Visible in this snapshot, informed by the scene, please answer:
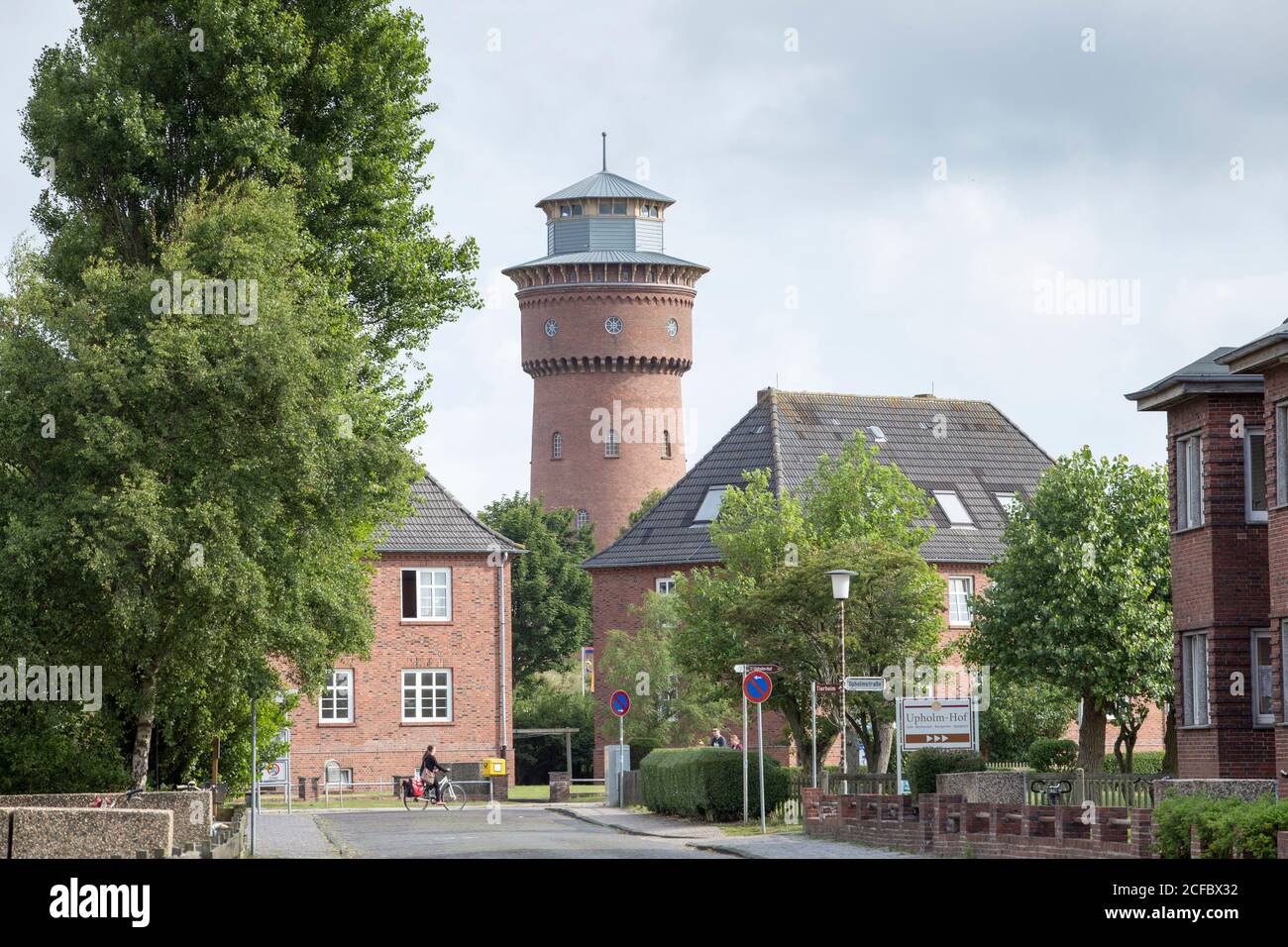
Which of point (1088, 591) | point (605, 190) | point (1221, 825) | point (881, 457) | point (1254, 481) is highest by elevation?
point (605, 190)

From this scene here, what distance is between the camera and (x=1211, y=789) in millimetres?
23766

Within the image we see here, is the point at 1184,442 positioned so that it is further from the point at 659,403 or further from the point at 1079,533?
the point at 659,403

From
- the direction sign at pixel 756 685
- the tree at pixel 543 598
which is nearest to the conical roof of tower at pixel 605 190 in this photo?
the tree at pixel 543 598

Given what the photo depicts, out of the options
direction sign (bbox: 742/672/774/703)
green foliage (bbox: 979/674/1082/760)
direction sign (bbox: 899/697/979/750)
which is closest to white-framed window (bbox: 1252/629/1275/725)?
direction sign (bbox: 899/697/979/750)

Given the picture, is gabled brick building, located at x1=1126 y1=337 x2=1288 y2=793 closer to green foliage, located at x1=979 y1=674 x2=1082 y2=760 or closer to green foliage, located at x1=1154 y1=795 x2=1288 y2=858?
green foliage, located at x1=1154 y1=795 x2=1288 y2=858

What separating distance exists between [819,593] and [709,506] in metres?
26.8

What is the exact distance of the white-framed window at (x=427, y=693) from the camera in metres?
60.5

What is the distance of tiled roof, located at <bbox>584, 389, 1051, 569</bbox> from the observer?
211ft

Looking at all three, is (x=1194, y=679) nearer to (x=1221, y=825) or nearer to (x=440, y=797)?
(x=1221, y=825)

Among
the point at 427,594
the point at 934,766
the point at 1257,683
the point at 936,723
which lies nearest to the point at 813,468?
the point at 427,594

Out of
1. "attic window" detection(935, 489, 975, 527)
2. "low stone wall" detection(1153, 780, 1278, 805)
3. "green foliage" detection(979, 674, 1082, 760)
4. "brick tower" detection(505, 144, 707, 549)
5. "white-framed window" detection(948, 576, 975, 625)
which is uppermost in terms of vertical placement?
"brick tower" detection(505, 144, 707, 549)

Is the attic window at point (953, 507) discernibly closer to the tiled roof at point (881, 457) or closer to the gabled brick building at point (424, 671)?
the tiled roof at point (881, 457)

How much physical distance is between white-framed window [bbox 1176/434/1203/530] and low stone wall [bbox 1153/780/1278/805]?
7205mm
